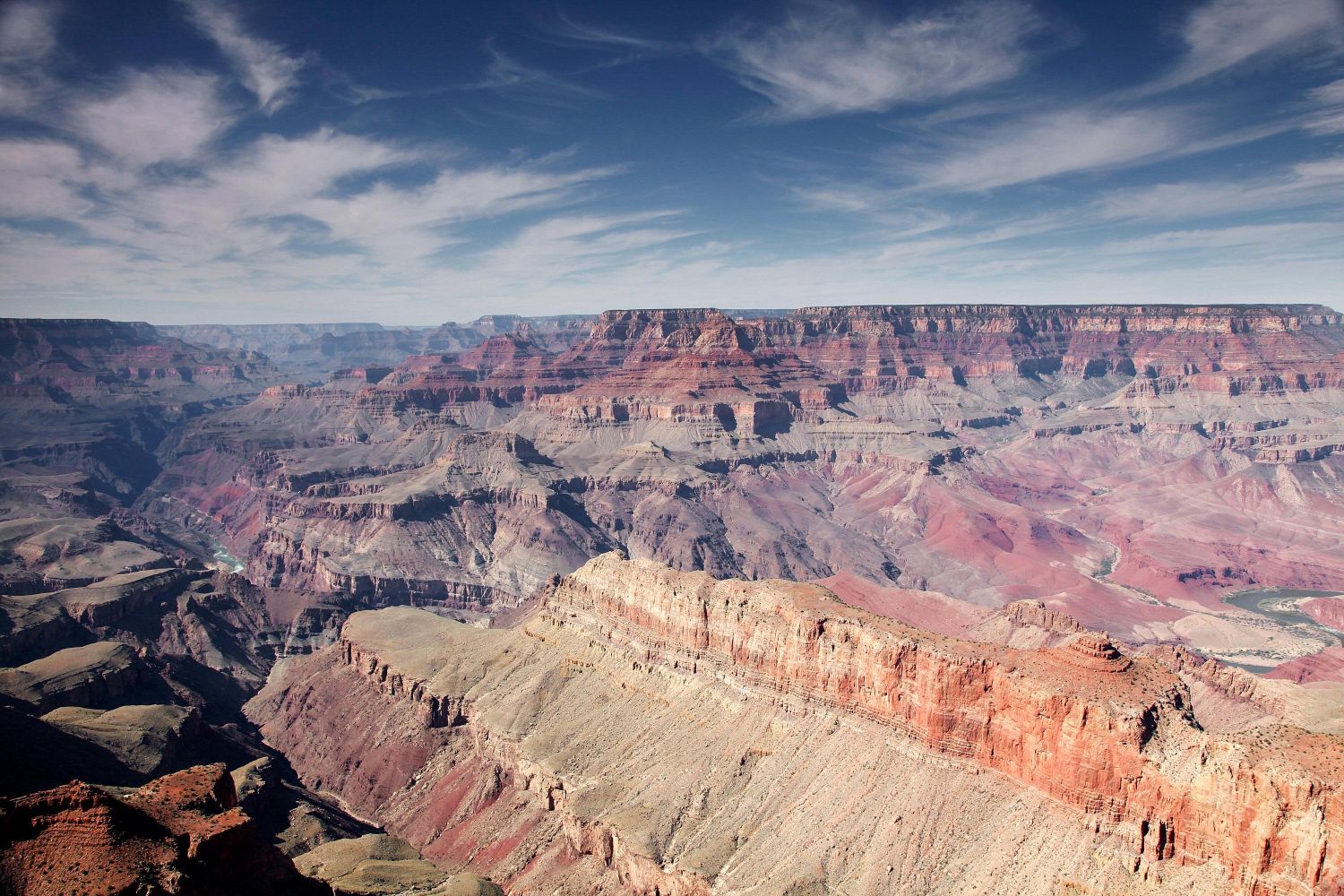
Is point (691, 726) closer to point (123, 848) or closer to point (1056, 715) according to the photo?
point (1056, 715)

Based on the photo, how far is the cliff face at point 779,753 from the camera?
43469mm

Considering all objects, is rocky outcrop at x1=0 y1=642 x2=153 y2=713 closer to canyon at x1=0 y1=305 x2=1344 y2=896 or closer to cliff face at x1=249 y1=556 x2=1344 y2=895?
canyon at x1=0 y1=305 x2=1344 y2=896

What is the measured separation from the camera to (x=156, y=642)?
367 ft

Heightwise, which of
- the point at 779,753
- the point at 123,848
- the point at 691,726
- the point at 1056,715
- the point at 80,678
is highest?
the point at 123,848

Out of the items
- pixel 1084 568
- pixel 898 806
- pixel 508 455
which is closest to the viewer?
pixel 898 806

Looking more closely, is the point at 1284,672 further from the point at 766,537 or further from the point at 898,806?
the point at 766,537

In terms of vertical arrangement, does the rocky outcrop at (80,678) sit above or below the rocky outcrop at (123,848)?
below

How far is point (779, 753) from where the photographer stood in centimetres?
6047

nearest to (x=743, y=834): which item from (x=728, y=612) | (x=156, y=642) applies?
(x=728, y=612)

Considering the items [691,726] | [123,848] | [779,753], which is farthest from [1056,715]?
[123,848]

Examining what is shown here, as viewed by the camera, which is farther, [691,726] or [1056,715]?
[691,726]

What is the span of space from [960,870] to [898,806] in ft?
18.5

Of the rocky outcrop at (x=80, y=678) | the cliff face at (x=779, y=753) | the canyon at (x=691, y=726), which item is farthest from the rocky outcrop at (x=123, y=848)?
the rocky outcrop at (x=80, y=678)

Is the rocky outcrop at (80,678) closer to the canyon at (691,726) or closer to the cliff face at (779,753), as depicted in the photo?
the canyon at (691,726)
